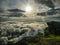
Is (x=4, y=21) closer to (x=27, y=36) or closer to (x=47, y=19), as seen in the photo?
(x=27, y=36)

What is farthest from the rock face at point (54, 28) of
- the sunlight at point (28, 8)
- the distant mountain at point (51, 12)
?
the sunlight at point (28, 8)

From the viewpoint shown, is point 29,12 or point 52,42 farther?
point 29,12

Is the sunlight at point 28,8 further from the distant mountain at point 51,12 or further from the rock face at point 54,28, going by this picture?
the rock face at point 54,28

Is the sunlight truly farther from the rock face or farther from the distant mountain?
the rock face

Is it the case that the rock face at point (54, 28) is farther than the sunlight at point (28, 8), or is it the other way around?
the sunlight at point (28, 8)

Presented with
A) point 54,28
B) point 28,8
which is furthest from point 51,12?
point 28,8

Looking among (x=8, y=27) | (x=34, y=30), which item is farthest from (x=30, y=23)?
(x=8, y=27)

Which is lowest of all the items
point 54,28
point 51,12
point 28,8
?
point 54,28

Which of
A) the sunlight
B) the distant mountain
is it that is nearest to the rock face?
the distant mountain

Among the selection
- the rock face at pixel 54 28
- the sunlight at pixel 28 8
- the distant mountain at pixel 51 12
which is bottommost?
the rock face at pixel 54 28

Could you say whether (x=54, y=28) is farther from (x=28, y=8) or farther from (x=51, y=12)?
(x=28, y=8)

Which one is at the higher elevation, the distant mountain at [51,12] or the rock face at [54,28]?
the distant mountain at [51,12]
